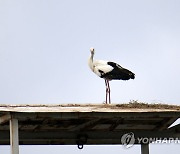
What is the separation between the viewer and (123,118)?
15.7 metres

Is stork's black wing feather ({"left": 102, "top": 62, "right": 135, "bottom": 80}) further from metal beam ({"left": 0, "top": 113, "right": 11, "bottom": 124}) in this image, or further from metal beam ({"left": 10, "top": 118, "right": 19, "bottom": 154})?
metal beam ({"left": 10, "top": 118, "right": 19, "bottom": 154})

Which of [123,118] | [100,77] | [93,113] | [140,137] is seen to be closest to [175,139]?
[140,137]

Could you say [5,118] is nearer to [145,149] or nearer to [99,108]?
[99,108]

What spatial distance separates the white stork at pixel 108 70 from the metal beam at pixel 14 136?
691cm

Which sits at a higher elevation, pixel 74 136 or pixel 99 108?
pixel 99 108

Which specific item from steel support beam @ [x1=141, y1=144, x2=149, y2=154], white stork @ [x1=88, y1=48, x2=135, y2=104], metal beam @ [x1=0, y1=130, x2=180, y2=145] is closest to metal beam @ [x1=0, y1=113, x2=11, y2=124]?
metal beam @ [x1=0, y1=130, x2=180, y2=145]

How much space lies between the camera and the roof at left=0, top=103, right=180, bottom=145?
580 inches

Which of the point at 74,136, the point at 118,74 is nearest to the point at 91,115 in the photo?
the point at 74,136

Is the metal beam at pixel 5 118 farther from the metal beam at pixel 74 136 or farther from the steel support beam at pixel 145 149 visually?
the steel support beam at pixel 145 149

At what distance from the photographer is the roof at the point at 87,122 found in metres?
14.7

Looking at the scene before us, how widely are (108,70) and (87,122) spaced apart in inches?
232

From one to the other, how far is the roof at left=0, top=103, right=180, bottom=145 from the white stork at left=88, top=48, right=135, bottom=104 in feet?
12.6

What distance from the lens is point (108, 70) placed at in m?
22.0

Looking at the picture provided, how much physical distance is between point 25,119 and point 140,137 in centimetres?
333
